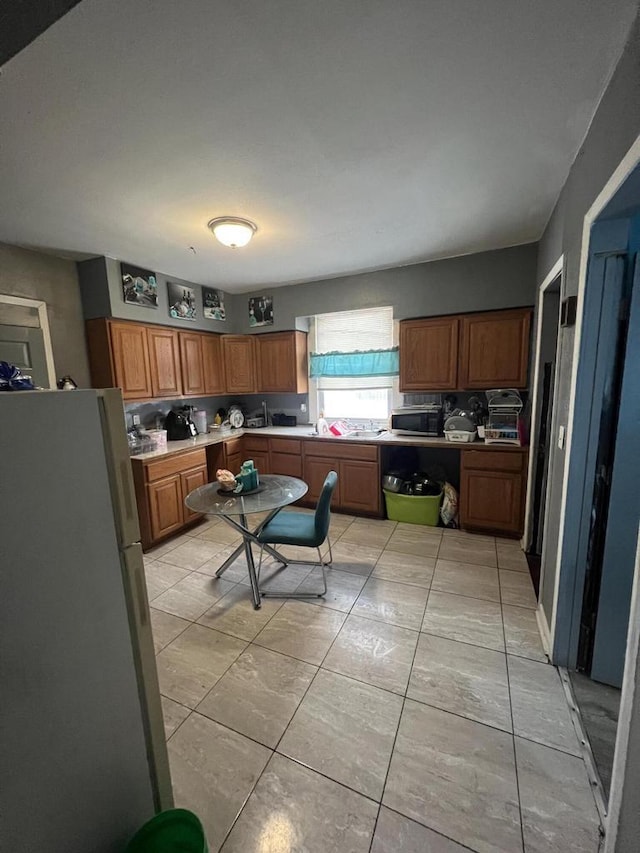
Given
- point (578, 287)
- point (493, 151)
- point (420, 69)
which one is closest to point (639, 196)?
point (578, 287)

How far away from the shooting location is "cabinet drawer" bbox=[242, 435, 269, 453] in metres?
3.99

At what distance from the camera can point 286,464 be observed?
3889mm

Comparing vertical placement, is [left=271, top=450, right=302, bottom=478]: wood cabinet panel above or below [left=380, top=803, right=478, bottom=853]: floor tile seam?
above

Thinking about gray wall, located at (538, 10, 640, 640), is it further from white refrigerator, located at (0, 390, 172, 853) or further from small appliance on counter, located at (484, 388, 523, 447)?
white refrigerator, located at (0, 390, 172, 853)

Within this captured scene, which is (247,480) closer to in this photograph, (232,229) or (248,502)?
(248,502)

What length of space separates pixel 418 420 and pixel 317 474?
1.23m

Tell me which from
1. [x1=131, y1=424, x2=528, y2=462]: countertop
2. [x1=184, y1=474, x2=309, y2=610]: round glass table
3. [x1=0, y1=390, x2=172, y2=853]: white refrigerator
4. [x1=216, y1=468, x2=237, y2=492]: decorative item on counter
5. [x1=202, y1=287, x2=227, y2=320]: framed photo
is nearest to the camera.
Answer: [x1=0, y1=390, x2=172, y2=853]: white refrigerator

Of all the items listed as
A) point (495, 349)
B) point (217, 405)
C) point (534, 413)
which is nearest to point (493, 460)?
point (534, 413)

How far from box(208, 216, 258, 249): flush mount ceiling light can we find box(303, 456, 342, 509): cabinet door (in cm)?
221

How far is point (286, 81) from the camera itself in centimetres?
121

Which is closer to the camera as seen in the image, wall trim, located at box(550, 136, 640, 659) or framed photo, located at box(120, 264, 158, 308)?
wall trim, located at box(550, 136, 640, 659)

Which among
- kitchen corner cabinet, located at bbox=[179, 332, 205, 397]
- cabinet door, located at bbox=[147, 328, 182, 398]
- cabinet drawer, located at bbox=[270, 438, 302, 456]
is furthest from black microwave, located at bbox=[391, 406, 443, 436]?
cabinet door, located at bbox=[147, 328, 182, 398]

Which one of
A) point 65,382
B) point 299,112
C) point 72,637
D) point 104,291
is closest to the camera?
point 72,637

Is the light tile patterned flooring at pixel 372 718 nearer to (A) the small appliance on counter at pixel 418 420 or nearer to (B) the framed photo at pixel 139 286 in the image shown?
(A) the small appliance on counter at pixel 418 420
